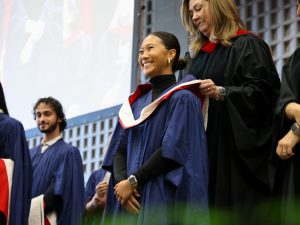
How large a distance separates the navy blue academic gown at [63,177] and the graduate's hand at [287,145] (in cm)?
211

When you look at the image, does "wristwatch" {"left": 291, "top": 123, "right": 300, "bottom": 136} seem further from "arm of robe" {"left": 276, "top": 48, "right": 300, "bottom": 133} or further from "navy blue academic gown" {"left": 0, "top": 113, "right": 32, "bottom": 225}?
"navy blue academic gown" {"left": 0, "top": 113, "right": 32, "bottom": 225}

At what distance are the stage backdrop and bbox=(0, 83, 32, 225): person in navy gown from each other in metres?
1.84

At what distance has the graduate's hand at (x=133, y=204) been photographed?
2889 mm

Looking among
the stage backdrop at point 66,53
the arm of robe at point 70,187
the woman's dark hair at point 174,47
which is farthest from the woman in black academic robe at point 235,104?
the stage backdrop at point 66,53

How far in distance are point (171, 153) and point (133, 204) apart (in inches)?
10.4

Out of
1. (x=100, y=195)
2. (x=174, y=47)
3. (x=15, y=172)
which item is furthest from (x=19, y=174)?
(x=174, y=47)

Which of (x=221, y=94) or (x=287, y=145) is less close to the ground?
(x=221, y=94)

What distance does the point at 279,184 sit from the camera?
2.89m

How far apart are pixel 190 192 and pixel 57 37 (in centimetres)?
410

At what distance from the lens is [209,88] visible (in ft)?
9.83

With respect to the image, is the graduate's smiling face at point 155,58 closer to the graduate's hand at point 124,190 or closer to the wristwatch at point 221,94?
the wristwatch at point 221,94

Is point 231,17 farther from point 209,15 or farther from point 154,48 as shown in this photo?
point 154,48

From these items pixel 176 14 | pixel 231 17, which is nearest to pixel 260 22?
pixel 176 14

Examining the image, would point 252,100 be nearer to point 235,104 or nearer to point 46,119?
point 235,104
